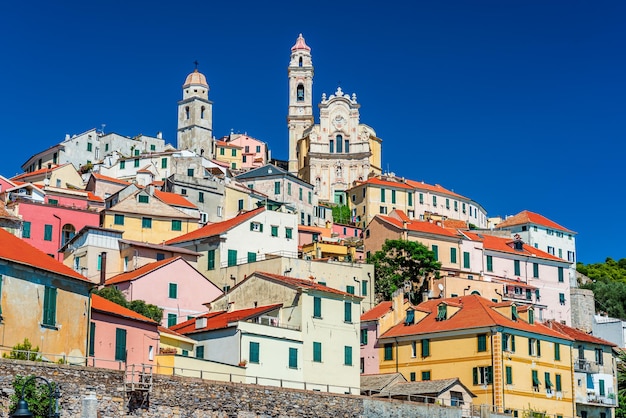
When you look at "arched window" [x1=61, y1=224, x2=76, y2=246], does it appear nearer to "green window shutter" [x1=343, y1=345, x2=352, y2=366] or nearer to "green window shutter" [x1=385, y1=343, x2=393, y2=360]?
"green window shutter" [x1=385, y1=343, x2=393, y2=360]

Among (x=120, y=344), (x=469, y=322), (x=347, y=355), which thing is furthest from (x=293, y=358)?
(x=469, y=322)

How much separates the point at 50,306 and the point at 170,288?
2263 cm

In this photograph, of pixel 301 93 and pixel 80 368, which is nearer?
pixel 80 368

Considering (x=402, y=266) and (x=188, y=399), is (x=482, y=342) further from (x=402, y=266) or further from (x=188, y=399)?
(x=188, y=399)

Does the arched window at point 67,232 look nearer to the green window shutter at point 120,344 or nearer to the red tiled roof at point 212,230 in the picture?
the red tiled roof at point 212,230

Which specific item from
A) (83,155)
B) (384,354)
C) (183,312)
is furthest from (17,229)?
(83,155)

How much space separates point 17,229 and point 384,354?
29.1 meters

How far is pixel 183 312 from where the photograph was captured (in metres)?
66.2

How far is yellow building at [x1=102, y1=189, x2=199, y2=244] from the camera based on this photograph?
84.9m

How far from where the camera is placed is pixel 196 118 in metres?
148

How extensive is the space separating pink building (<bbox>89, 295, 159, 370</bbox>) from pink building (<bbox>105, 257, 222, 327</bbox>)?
39.6ft

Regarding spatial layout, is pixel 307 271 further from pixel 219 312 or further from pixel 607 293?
pixel 607 293

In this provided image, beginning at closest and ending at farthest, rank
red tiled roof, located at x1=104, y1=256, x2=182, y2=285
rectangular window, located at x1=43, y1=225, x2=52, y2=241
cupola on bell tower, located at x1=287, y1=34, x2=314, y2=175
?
red tiled roof, located at x1=104, y1=256, x2=182, y2=285 < rectangular window, located at x1=43, y1=225, x2=52, y2=241 < cupola on bell tower, located at x1=287, y1=34, x2=314, y2=175

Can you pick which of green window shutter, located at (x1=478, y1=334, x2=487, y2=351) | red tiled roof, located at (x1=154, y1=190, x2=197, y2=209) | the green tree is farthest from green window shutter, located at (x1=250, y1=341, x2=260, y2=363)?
red tiled roof, located at (x1=154, y1=190, x2=197, y2=209)
